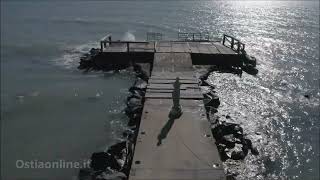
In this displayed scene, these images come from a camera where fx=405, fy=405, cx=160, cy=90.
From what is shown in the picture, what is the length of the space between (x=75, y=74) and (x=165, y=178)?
76.0ft

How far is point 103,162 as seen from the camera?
18.6 metres

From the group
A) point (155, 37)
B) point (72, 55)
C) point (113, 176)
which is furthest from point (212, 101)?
point (155, 37)

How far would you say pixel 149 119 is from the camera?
1933cm

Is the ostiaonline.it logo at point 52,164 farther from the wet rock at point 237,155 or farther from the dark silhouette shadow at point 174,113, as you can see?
the wet rock at point 237,155

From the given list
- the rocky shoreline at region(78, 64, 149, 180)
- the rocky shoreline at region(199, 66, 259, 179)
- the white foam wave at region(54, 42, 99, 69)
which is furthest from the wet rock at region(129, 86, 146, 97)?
the white foam wave at region(54, 42, 99, 69)

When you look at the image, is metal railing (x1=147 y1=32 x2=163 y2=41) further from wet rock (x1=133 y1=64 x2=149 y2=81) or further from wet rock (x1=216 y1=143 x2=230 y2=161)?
wet rock (x1=216 y1=143 x2=230 y2=161)

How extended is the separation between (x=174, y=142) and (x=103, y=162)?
384cm

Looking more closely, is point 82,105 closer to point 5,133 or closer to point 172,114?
point 5,133

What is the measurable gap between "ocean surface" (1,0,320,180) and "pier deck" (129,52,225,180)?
290cm

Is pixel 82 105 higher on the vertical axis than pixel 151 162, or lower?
lower

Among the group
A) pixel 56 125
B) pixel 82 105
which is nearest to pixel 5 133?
pixel 56 125

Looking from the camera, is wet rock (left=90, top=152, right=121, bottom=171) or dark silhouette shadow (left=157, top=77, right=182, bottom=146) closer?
dark silhouette shadow (left=157, top=77, right=182, bottom=146)

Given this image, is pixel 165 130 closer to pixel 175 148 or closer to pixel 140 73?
pixel 175 148

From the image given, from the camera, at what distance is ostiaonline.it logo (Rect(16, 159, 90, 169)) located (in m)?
20.0
